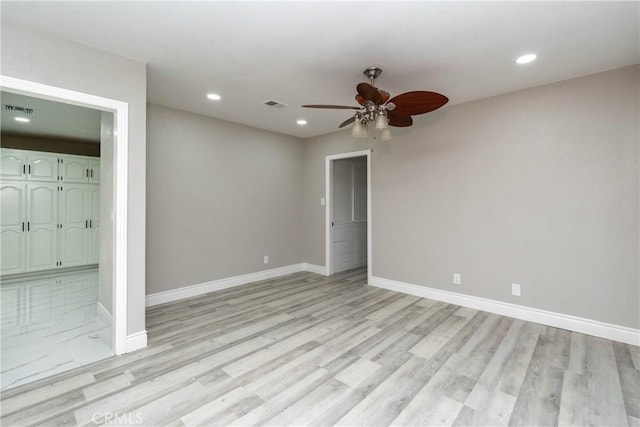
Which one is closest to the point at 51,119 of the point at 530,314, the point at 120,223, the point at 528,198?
the point at 120,223

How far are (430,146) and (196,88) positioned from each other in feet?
9.97

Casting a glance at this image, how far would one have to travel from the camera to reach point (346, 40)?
2.29 meters

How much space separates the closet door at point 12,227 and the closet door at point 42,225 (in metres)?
0.07

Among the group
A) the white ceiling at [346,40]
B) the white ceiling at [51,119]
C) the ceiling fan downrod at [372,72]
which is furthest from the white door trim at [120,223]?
the ceiling fan downrod at [372,72]

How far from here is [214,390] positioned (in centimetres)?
201

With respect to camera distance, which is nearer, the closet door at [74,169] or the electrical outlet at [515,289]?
the electrical outlet at [515,289]

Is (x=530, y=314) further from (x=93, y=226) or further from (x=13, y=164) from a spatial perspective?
(x=13, y=164)

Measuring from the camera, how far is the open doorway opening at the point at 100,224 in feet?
7.71

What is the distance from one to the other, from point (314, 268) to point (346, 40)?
4094mm

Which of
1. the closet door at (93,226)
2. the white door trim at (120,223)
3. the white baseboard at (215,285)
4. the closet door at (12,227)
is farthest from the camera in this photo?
the closet door at (93,226)

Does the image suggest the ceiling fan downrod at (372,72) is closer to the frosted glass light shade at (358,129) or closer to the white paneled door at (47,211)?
the frosted glass light shade at (358,129)

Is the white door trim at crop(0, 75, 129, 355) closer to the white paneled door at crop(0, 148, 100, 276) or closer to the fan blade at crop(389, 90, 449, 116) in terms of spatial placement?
the fan blade at crop(389, 90, 449, 116)

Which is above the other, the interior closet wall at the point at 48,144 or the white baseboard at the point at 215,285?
the interior closet wall at the point at 48,144

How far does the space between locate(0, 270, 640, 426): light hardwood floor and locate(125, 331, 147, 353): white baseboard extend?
3.2 inches
